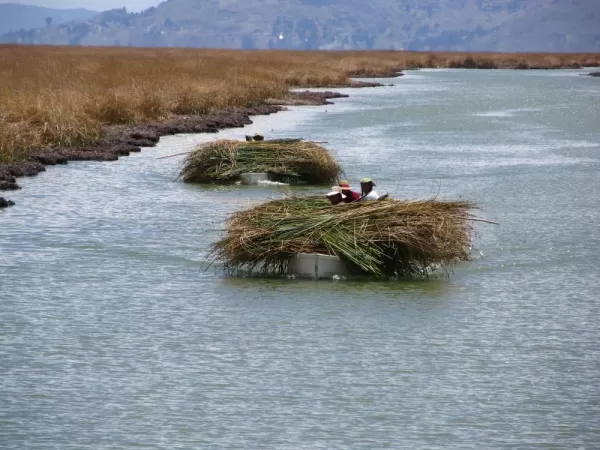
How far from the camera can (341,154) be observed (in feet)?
113

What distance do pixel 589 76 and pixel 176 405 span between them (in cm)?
10648

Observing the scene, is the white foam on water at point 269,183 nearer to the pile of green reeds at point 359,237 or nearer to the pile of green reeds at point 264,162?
the pile of green reeds at point 264,162

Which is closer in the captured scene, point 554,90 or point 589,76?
point 554,90

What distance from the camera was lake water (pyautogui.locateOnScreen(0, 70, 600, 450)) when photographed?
404 inches

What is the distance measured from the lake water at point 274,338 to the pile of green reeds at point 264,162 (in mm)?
1619

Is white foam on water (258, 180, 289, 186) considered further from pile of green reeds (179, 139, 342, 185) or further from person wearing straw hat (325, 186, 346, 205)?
person wearing straw hat (325, 186, 346, 205)

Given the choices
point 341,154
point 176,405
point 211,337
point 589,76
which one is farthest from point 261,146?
point 589,76

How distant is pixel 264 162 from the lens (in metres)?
27.4

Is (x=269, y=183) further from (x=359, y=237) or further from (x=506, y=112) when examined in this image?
(x=506, y=112)

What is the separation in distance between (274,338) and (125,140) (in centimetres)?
2341

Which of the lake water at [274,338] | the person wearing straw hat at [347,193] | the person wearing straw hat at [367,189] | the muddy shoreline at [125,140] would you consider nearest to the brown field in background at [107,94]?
the muddy shoreline at [125,140]

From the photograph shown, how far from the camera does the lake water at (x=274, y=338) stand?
10.3 metres

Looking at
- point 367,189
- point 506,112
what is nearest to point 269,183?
point 367,189

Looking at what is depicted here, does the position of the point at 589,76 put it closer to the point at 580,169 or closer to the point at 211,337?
the point at 580,169
